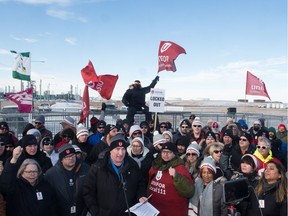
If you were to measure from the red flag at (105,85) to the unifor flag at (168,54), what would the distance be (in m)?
1.87

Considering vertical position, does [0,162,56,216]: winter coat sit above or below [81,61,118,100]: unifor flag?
below

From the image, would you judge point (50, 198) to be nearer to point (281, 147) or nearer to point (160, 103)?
point (160, 103)

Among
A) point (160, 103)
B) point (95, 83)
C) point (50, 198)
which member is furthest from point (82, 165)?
point (95, 83)

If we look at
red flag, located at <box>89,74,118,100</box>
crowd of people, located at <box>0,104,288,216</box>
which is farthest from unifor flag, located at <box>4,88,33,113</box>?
crowd of people, located at <box>0,104,288,216</box>

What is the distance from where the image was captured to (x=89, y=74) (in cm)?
1038

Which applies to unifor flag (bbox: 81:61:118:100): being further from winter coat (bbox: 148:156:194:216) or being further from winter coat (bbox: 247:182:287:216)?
winter coat (bbox: 247:182:287:216)

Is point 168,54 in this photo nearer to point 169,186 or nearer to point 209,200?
point 169,186

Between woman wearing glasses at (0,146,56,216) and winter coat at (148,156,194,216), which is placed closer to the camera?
woman wearing glasses at (0,146,56,216)

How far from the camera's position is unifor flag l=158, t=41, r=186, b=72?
1133cm

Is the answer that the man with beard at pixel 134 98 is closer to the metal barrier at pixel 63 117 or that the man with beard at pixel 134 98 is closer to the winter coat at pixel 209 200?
the metal barrier at pixel 63 117

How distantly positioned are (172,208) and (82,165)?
4.86 ft

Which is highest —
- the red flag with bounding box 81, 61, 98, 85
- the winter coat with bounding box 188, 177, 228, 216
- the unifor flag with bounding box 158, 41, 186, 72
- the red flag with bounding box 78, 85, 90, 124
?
the unifor flag with bounding box 158, 41, 186, 72

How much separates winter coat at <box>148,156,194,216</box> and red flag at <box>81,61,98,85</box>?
6197 millimetres

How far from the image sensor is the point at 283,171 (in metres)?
4.34
